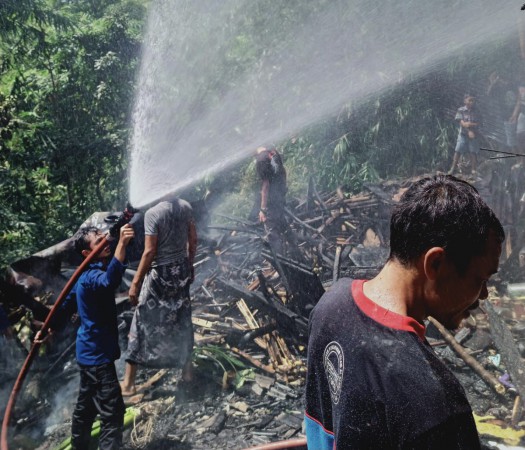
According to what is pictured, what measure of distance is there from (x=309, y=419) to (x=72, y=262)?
5.96 m

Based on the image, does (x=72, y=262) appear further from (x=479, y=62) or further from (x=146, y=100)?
(x=479, y=62)

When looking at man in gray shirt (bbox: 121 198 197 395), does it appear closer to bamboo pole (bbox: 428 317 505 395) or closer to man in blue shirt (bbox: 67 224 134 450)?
man in blue shirt (bbox: 67 224 134 450)

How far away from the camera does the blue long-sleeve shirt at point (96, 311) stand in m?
4.05

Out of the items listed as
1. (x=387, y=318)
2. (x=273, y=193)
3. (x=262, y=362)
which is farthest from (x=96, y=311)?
(x=273, y=193)

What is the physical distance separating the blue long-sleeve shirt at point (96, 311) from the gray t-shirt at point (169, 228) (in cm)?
118

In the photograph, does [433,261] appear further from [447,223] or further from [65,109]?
[65,109]

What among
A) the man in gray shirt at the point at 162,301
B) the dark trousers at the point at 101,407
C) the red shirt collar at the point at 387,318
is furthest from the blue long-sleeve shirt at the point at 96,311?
the red shirt collar at the point at 387,318

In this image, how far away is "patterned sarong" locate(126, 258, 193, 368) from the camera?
5469 millimetres

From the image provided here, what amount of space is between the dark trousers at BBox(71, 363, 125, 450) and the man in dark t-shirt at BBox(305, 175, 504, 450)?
306 centimetres

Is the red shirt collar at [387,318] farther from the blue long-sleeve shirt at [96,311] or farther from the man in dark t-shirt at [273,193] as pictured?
the man in dark t-shirt at [273,193]

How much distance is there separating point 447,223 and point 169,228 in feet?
14.0

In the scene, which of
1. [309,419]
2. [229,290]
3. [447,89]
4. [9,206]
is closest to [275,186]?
[229,290]

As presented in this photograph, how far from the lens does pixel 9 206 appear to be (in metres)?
8.17

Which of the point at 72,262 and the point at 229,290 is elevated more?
the point at 72,262
